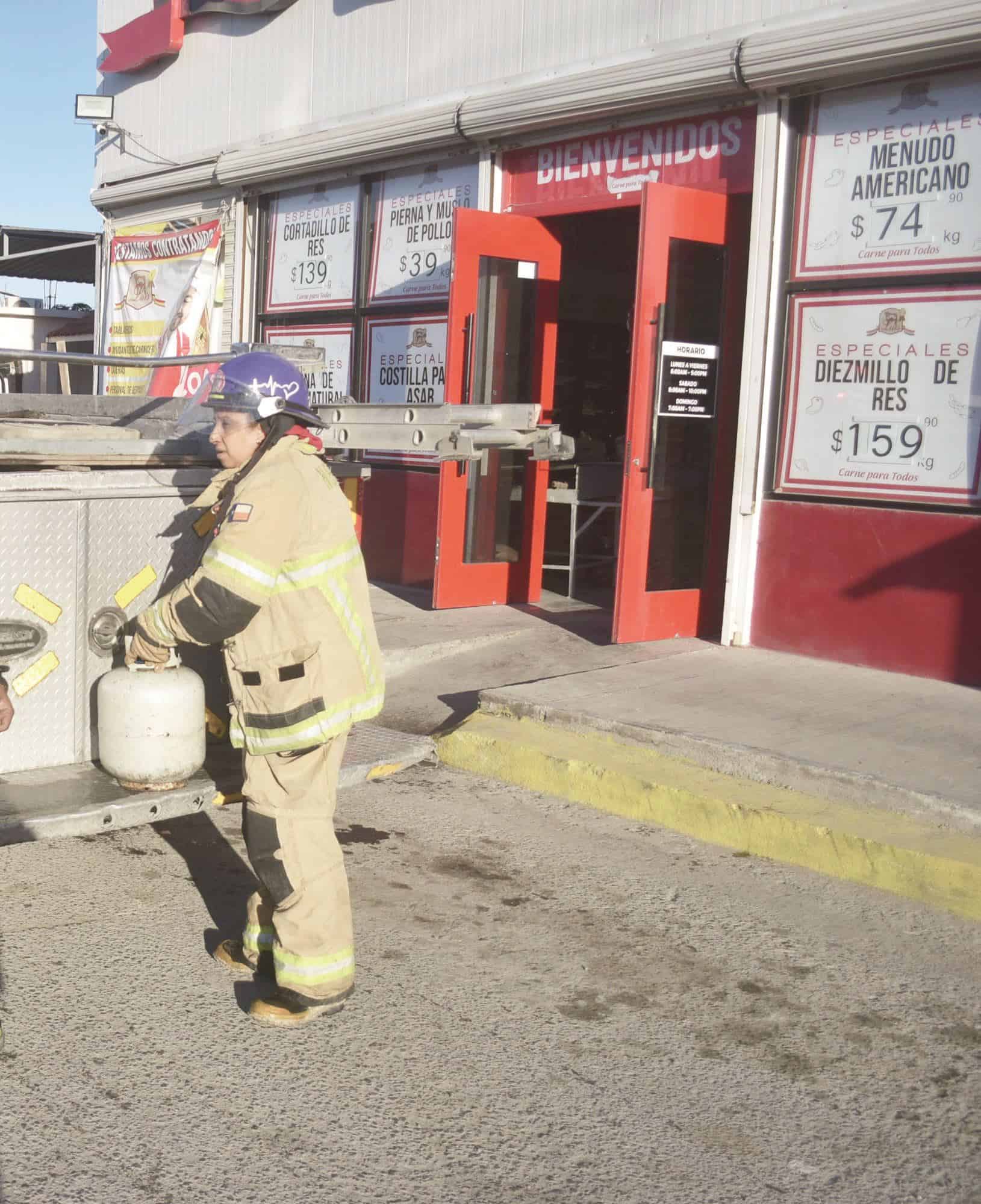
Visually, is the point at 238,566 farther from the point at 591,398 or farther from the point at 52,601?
the point at 591,398

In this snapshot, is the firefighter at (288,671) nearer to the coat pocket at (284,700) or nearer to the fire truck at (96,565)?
the coat pocket at (284,700)

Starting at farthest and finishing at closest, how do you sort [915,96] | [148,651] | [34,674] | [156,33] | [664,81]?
[156,33]
[664,81]
[915,96]
[34,674]
[148,651]

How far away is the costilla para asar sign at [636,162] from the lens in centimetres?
848

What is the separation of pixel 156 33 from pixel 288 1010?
39.5 ft

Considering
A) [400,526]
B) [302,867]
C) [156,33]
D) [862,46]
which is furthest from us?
[156,33]

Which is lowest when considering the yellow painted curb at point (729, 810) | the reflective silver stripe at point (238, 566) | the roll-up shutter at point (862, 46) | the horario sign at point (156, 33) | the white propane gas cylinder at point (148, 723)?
the yellow painted curb at point (729, 810)

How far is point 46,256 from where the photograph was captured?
2141cm

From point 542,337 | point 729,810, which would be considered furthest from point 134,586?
point 542,337

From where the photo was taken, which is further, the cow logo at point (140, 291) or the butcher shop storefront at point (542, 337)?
the cow logo at point (140, 291)

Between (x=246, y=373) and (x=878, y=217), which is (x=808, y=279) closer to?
(x=878, y=217)

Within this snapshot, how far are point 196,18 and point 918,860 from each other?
11340 mm

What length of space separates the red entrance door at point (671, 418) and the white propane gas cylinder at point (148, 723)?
3.63 meters

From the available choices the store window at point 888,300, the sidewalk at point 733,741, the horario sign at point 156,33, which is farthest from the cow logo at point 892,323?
the horario sign at point 156,33

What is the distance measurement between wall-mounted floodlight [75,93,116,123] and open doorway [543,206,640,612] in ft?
17.0
